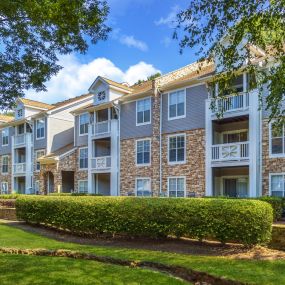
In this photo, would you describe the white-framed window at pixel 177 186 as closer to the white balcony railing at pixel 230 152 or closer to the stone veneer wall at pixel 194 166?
the stone veneer wall at pixel 194 166

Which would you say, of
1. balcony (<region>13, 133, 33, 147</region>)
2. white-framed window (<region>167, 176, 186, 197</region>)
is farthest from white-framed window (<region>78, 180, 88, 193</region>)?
white-framed window (<region>167, 176, 186, 197</region>)

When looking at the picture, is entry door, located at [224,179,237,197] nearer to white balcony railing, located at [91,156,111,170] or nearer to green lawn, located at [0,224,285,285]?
white balcony railing, located at [91,156,111,170]

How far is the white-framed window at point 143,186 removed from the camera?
26.6 metres

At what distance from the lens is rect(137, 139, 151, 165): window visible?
26.9 m

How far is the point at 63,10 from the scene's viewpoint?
286 inches

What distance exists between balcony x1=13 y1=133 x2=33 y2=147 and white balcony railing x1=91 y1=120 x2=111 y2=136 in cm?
1066

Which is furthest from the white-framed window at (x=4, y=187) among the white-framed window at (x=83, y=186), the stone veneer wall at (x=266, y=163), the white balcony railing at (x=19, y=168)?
the stone veneer wall at (x=266, y=163)

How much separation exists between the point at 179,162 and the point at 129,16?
14.4 metres

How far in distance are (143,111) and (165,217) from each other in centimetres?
1495

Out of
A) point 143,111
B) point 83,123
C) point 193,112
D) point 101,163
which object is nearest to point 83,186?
point 101,163

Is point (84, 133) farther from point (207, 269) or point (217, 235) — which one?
point (207, 269)

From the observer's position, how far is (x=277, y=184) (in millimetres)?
20375

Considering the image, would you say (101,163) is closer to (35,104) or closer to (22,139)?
(22,139)

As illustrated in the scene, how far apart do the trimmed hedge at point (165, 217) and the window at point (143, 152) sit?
10367 millimetres
